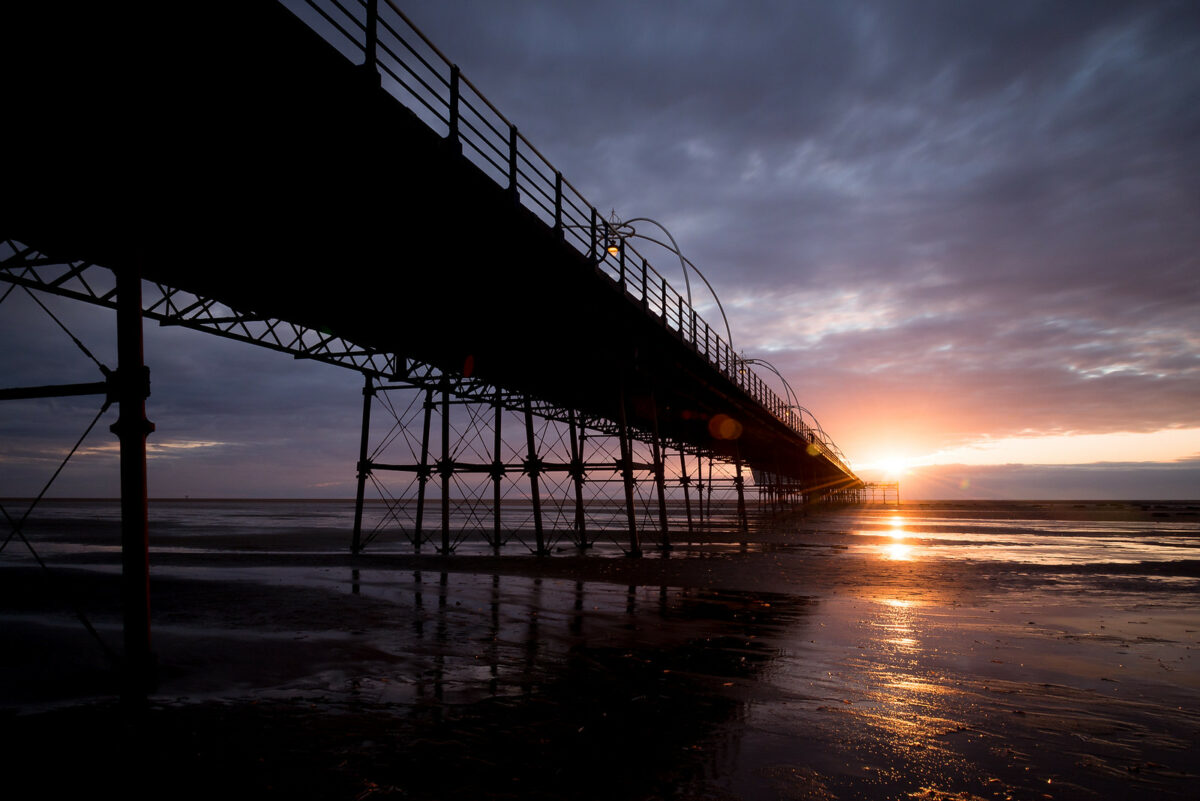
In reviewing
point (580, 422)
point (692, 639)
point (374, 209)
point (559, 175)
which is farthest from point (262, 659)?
point (580, 422)

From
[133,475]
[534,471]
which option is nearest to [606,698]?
[133,475]

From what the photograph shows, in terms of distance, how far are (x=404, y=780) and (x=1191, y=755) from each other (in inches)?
207

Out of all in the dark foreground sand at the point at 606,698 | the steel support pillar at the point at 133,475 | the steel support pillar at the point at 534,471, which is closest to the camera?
the dark foreground sand at the point at 606,698

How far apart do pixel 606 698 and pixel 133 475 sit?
15.9 feet

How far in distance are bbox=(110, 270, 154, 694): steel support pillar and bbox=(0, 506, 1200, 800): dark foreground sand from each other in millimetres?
427

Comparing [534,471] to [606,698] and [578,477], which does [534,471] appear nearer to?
[578,477]

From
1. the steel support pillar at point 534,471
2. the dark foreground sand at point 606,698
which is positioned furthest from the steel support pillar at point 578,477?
the dark foreground sand at point 606,698

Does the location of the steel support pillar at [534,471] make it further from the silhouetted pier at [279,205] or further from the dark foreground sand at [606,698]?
the dark foreground sand at [606,698]

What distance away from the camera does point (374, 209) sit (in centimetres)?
1065

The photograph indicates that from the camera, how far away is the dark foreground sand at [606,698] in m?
4.30

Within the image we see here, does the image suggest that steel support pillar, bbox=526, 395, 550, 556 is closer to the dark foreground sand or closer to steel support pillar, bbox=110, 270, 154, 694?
the dark foreground sand

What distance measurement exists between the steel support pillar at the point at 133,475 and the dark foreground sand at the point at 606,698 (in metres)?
0.43

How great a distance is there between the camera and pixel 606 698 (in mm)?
6125

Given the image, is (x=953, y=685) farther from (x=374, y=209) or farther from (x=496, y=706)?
(x=374, y=209)
